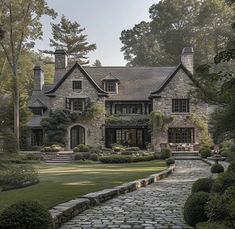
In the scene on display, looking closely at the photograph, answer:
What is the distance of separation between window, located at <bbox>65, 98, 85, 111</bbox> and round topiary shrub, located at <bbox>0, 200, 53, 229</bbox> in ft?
108

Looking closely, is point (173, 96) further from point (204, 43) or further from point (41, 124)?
point (204, 43)

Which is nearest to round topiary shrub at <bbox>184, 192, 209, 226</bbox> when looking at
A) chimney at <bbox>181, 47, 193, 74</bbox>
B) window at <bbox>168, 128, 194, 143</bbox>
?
window at <bbox>168, 128, 194, 143</bbox>

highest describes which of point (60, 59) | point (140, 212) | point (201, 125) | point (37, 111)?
point (60, 59)

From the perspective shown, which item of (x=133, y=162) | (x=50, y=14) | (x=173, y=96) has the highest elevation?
(x=50, y=14)

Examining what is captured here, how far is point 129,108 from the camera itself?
134 ft

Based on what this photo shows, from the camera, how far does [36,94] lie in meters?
43.5

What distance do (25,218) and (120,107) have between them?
34.3 meters

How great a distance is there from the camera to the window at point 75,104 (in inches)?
1560

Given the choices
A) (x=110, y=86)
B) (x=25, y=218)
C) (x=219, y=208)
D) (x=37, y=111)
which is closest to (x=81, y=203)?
(x=25, y=218)

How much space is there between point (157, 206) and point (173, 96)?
1132 inches

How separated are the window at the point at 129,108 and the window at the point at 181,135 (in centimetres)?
394

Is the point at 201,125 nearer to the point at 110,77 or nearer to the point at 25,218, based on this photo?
the point at 110,77

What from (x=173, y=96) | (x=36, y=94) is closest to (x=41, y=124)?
(x=36, y=94)

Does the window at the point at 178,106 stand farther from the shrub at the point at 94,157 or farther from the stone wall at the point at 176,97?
the shrub at the point at 94,157
